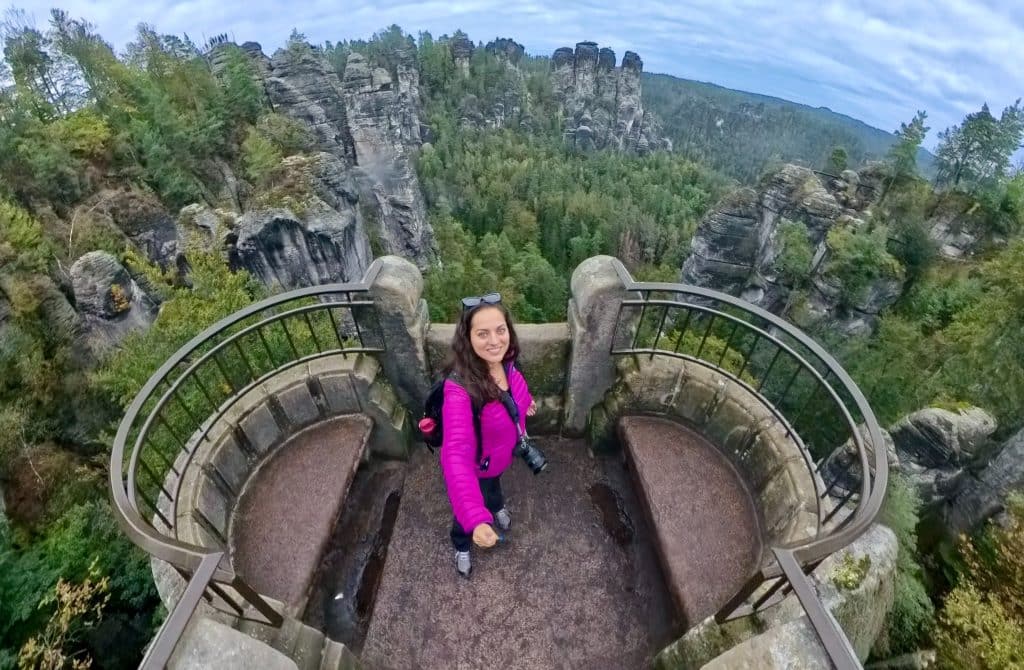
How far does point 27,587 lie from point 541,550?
12.6 metres

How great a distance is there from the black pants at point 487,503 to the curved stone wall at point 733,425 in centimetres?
113

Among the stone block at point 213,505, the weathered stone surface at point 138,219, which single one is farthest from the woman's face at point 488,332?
the weathered stone surface at point 138,219

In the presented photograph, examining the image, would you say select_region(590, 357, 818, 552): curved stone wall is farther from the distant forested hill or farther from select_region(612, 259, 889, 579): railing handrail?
the distant forested hill

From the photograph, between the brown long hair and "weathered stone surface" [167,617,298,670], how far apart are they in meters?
1.55

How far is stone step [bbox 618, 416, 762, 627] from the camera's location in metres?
3.35

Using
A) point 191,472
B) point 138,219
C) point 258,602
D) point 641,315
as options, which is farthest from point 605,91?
point 258,602

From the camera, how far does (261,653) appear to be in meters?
2.15

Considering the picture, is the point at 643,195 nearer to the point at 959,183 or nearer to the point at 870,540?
the point at 959,183

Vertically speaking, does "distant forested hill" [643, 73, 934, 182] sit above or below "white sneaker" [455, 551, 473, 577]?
below

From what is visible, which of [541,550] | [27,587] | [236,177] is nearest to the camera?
[541,550]

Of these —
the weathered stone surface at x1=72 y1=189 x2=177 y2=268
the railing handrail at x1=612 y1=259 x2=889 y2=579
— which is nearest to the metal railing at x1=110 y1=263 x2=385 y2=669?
the railing handrail at x1=612 y1=259 x2=889 y2=579

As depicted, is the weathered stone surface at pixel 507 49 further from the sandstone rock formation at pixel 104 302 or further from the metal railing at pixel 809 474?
the metal railing at pixel 809 474

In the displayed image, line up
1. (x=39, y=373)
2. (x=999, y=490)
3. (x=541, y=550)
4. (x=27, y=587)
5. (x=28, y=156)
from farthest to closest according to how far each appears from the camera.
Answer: (x=28, y=156)
(x=39, y=373)
(x=999, y=490)
(x=27, y=587)
(x=541, y=550)

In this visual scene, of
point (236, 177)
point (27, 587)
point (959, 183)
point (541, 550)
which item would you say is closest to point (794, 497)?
point (541, 550)
